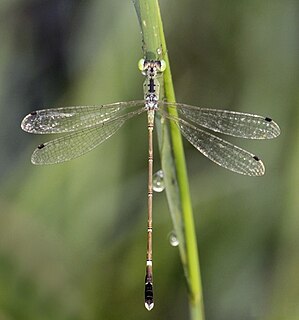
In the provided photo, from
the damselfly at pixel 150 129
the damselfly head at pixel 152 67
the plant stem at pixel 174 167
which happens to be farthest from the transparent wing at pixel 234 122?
the plant stem at pixel 174 167

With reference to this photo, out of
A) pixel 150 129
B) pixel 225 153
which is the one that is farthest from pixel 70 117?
pixel 225 153

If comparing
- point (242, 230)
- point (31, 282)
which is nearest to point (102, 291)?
point (31, 282)

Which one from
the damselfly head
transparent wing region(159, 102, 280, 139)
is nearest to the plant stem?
the damselfly head

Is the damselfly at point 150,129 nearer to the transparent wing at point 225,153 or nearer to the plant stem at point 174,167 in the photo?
the transparent wing at point 225,153

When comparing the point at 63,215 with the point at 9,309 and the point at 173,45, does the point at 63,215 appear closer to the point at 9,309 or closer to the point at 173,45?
the point at 9,309

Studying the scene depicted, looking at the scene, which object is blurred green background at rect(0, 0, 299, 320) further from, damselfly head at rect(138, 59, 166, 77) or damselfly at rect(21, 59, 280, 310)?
damselfly head at rect(138, 59, 166, 77)

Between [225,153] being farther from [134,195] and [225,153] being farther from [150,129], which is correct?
[134,195]
